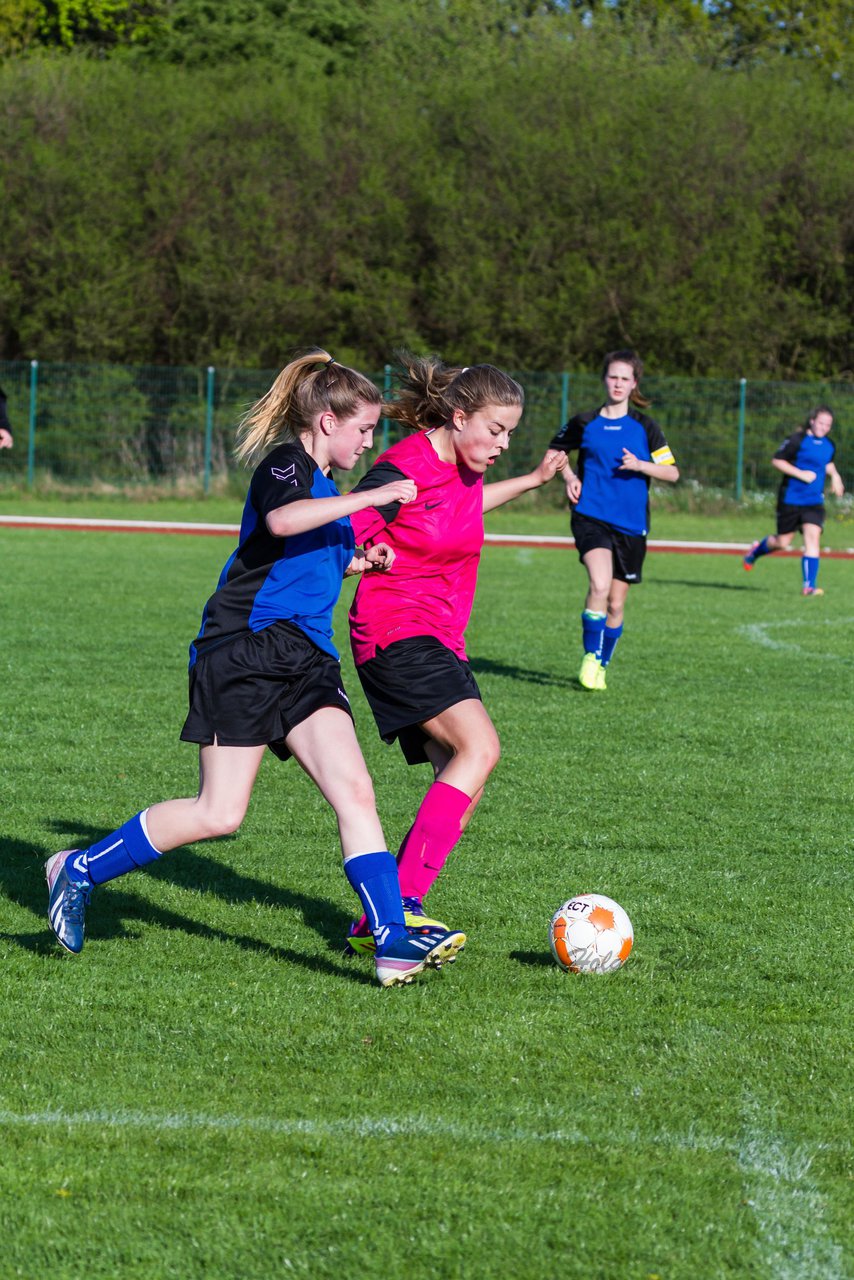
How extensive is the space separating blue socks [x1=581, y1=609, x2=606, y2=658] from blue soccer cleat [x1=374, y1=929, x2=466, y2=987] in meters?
5.76

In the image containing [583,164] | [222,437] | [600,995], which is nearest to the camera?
[600,995]

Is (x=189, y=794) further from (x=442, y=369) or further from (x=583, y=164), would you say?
(x=583, y=164)

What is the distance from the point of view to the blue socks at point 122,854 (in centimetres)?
462

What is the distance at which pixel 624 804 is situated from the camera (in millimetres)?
6867

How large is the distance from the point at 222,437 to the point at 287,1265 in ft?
91.4

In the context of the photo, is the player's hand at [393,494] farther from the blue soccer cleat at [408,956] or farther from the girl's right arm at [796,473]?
the girl's right arm at [796,473]

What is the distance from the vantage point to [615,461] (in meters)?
10.4

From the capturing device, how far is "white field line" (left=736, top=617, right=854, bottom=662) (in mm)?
11977

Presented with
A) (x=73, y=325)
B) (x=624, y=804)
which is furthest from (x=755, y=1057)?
(x=73, y=325)

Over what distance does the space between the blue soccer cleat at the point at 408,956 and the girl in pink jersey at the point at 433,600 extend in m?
0.29

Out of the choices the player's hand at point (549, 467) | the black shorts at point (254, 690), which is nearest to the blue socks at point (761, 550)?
the player's hand at point (549, 467)

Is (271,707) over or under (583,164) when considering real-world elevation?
under

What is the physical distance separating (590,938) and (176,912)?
4.65 feet

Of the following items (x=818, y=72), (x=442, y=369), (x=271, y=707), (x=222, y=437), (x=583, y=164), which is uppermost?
(x=818, y=72)
